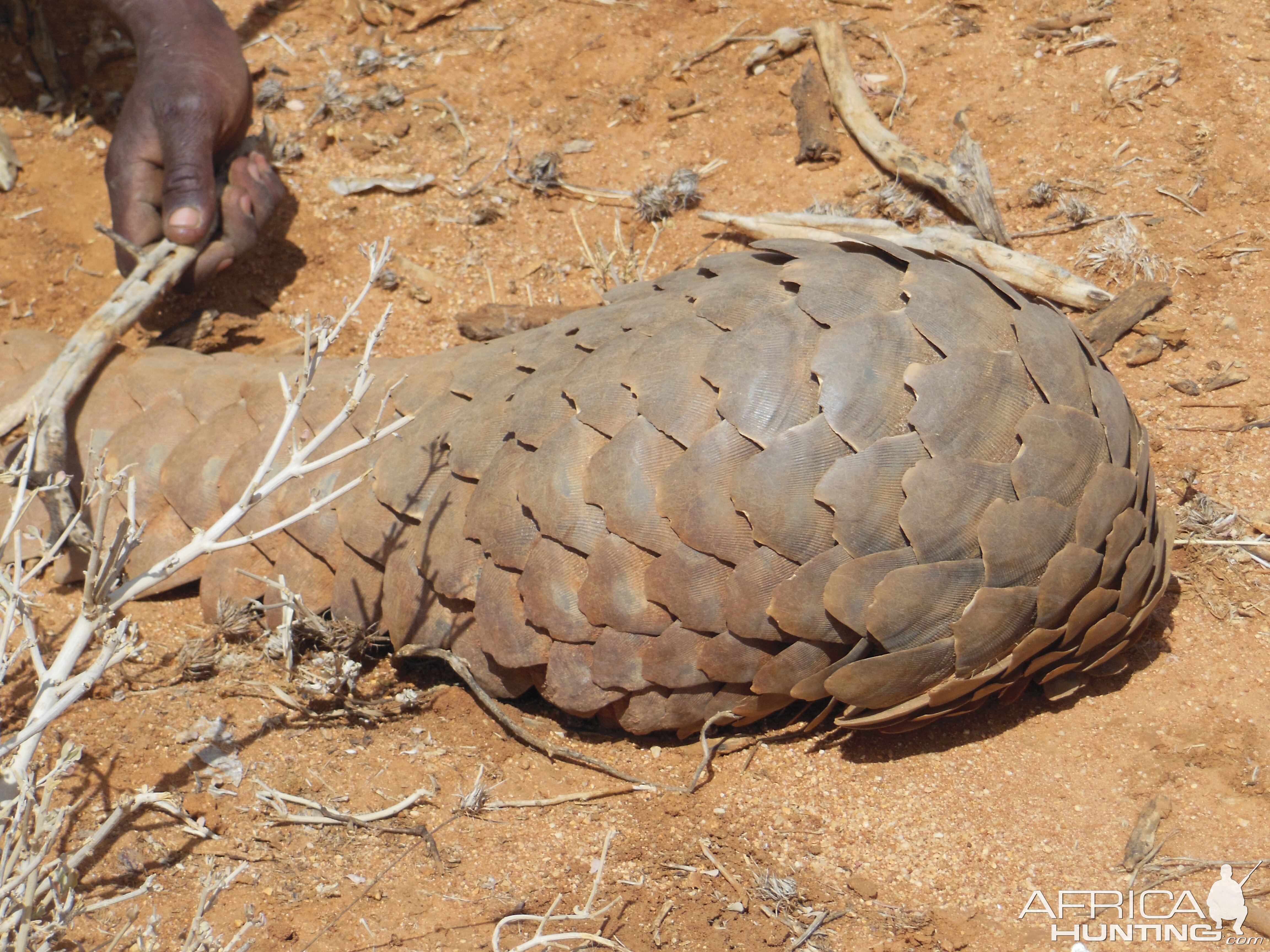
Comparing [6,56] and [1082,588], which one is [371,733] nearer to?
[1082,588]

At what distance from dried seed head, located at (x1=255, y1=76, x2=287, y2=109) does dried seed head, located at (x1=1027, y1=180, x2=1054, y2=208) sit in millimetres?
3727

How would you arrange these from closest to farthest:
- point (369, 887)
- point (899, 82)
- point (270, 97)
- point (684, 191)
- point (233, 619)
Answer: point (369, 887) < point (233, 619) < point (684, 191) < point (899, 82) < point (270, 97)

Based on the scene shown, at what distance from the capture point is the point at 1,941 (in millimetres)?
1952

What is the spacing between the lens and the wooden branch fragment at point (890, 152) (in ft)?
12.6

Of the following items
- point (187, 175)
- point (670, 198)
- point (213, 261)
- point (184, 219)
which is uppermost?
point (187, 175)

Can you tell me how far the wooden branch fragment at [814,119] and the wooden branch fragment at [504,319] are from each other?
130 centimetres

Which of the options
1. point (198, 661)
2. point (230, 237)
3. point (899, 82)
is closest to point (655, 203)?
point (899, 82)

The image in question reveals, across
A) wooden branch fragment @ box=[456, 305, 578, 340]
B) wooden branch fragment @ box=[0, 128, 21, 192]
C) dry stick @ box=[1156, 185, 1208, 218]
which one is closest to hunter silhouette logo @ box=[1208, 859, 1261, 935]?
dry stick @ box=[1156, 185, 1208, 218]

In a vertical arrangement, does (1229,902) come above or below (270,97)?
below

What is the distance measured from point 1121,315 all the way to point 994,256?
498mm

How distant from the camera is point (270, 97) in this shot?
200 inches

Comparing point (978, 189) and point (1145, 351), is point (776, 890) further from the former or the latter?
point (978, 189)

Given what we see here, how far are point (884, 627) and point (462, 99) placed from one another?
3.84 metres

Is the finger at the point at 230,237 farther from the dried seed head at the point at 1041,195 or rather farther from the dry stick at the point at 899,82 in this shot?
the dried seed head at the point at 1041,195
